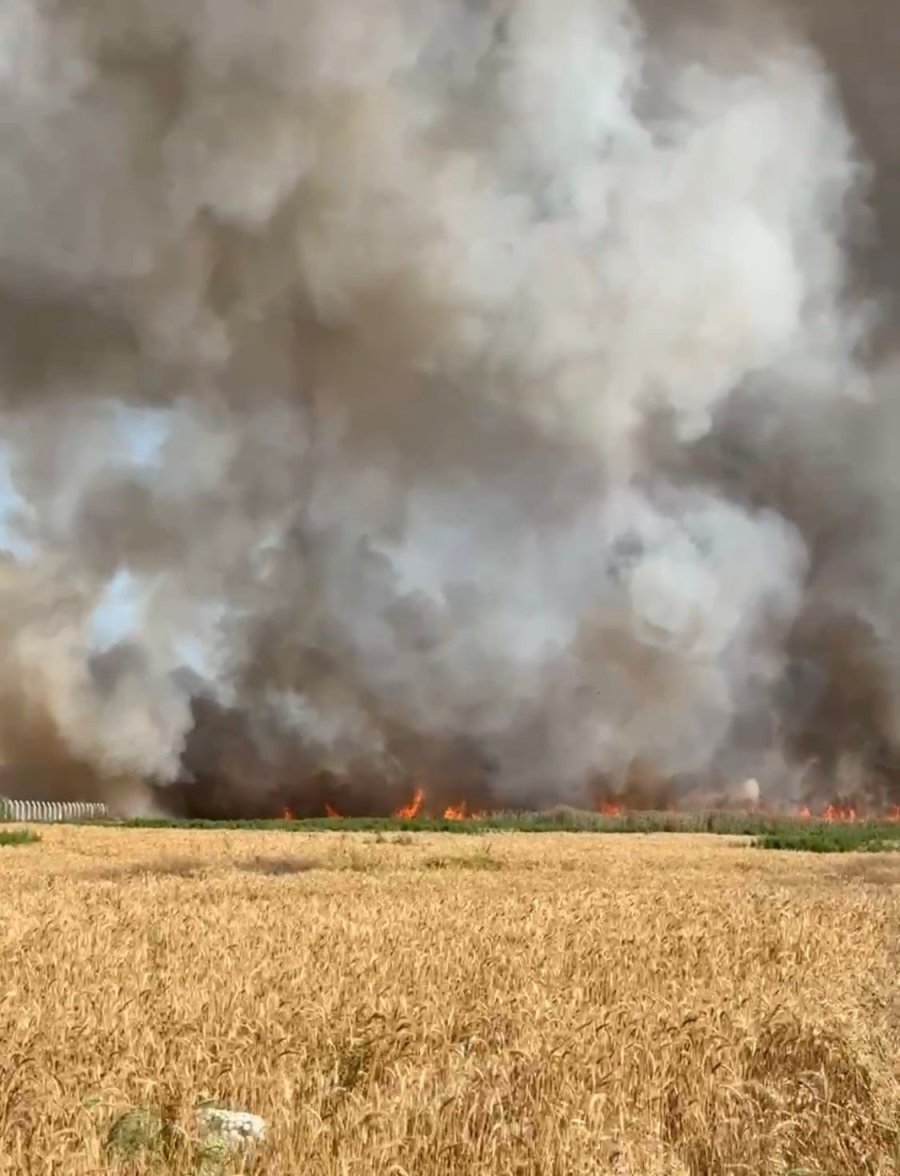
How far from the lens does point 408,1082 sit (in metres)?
8.05

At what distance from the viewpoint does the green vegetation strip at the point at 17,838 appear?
51.7 meters

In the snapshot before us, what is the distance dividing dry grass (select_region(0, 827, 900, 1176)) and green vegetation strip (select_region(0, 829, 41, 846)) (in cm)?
3309

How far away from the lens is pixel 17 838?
5341cm

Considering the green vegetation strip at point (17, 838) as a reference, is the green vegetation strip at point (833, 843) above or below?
above

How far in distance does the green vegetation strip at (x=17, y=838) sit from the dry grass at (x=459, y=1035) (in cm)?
3309

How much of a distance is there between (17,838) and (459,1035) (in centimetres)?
4686

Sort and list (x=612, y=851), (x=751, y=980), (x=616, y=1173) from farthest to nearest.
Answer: (x=612, y=851) < (x=751, y=980) < (x=616, y=1173)

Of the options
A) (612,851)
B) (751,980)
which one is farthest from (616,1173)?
(612,851)

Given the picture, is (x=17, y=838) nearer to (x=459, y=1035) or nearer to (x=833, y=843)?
(x=833, y=843)

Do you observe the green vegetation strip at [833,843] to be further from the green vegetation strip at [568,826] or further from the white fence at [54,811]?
the white fence at [54,811]

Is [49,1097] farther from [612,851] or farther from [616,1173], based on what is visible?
[612,851]

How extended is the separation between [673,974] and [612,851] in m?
34.9

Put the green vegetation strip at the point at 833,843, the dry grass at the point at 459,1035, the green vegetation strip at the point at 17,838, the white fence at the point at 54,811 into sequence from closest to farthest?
the dry grass at the point at 459,1035
the green vegetation strip at the point at 17,838
the green vegetation strip at the point at 833,843
the white fence at the point at 54,811

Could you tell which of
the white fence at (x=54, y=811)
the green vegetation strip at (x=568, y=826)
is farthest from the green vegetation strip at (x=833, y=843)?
the white fence at (x=54, y=811)
